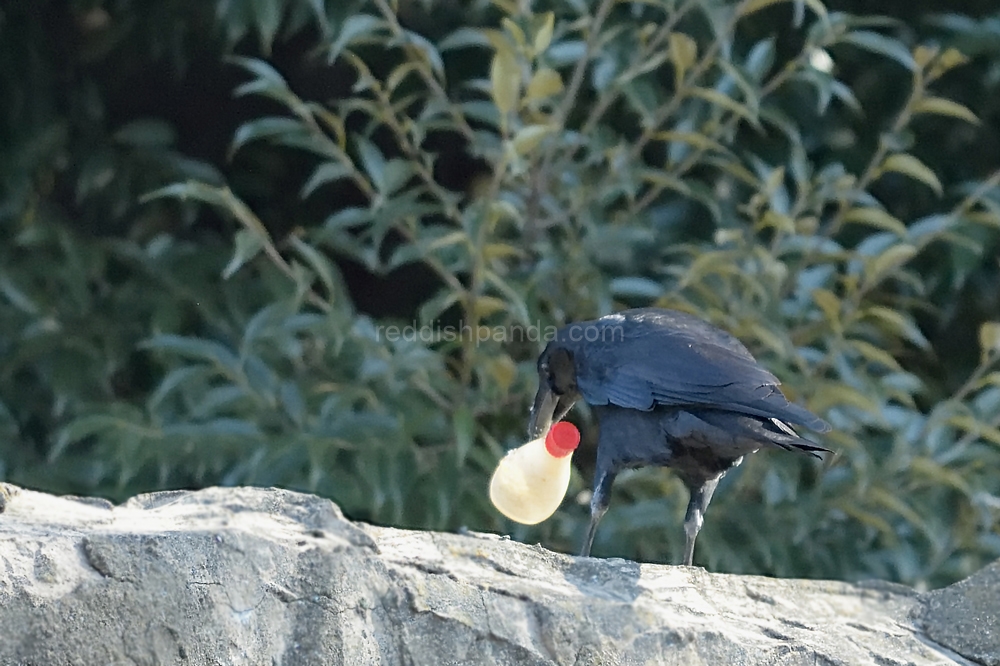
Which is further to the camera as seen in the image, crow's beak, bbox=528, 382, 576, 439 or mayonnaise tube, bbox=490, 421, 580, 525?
crow's beak, bbox=528, 382, 576, 439

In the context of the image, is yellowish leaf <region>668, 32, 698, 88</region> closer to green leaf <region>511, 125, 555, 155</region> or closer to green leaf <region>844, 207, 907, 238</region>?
green leaf <region>511, 125, 555, 155</region>

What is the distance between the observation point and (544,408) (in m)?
3.35

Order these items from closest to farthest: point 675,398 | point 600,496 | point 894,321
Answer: point 675,398 → point 600,496 → point 894,321

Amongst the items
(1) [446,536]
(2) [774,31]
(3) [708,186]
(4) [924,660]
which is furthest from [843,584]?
(2) [774,31]

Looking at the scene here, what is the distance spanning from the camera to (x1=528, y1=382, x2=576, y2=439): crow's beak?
333cm

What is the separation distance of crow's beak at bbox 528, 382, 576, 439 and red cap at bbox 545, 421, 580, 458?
217mm

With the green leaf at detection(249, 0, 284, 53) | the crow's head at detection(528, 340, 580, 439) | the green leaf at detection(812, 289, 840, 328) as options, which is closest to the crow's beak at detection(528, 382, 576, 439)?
the crow's head at detection(528, 340, 580, 439)

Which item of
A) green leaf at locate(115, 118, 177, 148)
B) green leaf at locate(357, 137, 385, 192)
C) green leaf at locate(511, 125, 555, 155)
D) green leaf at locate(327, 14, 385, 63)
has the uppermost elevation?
green leaf at locate(327, 14, 385, 63)

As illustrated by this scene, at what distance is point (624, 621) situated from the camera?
2.22 meters

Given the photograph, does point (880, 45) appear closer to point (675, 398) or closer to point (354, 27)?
point (675, 398)

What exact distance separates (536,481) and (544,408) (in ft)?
1.13

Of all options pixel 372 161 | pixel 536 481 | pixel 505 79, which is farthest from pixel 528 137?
pixel 536 481

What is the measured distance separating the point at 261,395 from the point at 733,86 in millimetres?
1583

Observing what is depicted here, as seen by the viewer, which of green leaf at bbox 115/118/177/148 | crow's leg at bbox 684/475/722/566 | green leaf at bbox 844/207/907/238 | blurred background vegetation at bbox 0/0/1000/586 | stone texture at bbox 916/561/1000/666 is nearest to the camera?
stone texture at bbox 916/561/1000/666
